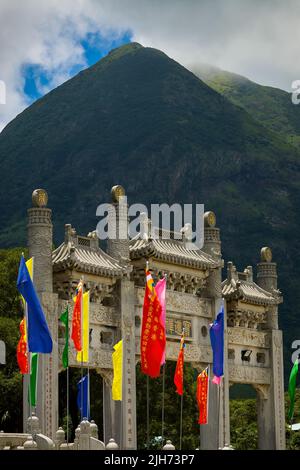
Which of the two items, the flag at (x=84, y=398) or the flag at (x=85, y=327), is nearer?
the flag at (x=85, y=327)

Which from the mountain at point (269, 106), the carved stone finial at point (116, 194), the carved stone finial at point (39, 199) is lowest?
the carved stone finial at point (39, 199)

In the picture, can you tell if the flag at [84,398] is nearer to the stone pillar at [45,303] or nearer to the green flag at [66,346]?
the stone pillar at [45,303]

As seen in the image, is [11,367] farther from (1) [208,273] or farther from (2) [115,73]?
(2) [115,73]

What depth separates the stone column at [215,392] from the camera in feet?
114

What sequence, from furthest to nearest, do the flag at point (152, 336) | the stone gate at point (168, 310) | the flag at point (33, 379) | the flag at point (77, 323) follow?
the stone gate at point (168, 310)
the flag at point (77, 323)
the flag at point (33, 379)
the flag at point (152, 336)

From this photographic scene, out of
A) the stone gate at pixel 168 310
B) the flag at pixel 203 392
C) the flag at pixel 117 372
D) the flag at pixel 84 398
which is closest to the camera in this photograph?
the flag at pixel 117 372

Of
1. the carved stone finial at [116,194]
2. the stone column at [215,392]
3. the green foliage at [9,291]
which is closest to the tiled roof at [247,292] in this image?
the stone column at [215,392]

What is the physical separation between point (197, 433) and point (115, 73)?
132932 mm

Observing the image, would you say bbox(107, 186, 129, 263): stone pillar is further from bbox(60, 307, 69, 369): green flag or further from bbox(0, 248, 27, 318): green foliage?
bbox(0, 248, 27, 318): green foliage

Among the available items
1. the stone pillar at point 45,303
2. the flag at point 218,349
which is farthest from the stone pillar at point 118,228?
the flag at point 218,349

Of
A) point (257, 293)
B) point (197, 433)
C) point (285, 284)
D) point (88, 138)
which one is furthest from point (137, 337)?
point (88, 138)

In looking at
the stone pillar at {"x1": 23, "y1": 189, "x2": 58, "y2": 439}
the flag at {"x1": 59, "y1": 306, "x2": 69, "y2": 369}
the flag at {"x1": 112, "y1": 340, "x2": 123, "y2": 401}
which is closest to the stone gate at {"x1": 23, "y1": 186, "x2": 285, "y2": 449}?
the stone pillar at {"x1": 23, "y1": 189, "x2": 58, "y2": 439}

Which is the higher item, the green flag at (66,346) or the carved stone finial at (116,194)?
the carved stone finial at (116,194)

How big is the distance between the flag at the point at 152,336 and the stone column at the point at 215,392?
7.79m
